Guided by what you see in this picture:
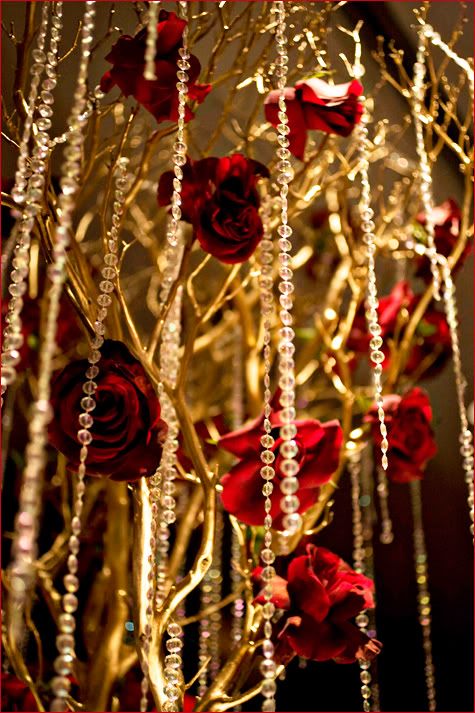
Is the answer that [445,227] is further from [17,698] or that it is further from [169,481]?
[17,698]

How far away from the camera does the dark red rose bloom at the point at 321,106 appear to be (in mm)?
670

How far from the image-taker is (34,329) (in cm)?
106

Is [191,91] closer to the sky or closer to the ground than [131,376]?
closer to the sky

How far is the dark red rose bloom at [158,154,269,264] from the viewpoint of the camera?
0.68 metres

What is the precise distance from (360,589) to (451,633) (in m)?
0.78

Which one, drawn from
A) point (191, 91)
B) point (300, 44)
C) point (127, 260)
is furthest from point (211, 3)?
point (127, 260)

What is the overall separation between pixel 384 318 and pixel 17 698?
2.10 ft

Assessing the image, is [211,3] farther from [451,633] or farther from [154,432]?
[451,633]

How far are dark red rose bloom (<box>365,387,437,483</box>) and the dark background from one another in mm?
404

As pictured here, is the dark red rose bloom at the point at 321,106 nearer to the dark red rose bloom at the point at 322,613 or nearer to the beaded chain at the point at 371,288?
the beaded chain at the point at 371,288

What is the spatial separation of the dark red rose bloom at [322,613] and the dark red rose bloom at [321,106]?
1.37 ft

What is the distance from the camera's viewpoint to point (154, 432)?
1.97ft

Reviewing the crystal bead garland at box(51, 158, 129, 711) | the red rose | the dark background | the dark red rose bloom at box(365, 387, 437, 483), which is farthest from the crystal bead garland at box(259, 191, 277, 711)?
the dark background

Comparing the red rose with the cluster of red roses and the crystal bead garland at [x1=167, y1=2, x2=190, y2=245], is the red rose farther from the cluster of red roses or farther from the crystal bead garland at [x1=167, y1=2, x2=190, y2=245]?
the crystal bead garland at [x1=167, y1=2, x2=190, y2=245]
